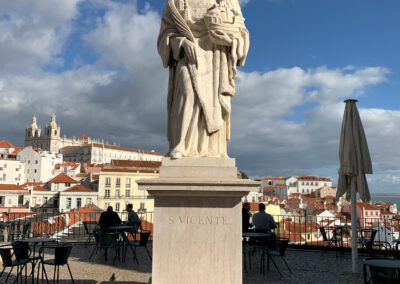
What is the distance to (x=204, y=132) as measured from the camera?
430 cm

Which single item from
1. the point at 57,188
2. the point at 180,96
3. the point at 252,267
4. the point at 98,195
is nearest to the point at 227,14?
the point at 180,96

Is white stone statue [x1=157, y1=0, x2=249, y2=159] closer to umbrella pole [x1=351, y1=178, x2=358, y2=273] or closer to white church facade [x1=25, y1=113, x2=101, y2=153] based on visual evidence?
umbrella pole [x1=351, y1=178, x2=358, y2=273]

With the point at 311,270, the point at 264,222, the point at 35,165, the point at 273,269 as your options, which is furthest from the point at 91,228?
Answer: the point at 35,165

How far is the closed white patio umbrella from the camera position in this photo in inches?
272

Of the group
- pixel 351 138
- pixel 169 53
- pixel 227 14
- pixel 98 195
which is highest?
pixel 227 14

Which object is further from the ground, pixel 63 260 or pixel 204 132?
pixel 204 132

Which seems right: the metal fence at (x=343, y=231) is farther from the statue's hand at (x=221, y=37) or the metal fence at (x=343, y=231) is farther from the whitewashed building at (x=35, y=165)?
the whitewashed building at (x=35, y=165)

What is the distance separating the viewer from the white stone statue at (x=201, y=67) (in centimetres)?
426

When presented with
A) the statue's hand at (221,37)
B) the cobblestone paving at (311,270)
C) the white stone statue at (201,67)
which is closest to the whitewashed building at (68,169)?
the cobblestone paving at (311,270)

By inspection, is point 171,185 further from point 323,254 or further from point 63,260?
point 323,254

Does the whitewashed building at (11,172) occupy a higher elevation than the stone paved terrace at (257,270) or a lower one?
higher

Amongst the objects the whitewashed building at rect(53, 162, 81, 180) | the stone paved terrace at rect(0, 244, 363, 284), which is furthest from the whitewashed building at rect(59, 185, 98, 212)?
the stone paved terrace at rect(0, 244, 363, 284)

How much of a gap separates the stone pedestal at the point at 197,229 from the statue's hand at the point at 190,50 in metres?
1.51

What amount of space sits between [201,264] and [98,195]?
47968mm
